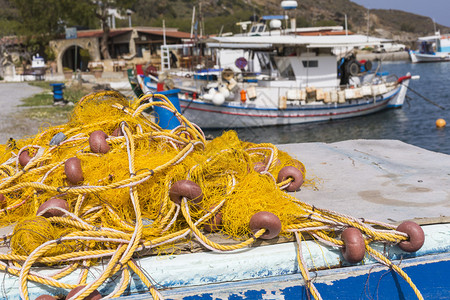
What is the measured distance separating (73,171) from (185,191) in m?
0.89

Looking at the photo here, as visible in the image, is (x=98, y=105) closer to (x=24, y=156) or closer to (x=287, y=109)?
(x=24, y=156)

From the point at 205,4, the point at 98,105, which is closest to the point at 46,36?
the point at 98,105

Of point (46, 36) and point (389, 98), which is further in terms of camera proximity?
point (46, 36)

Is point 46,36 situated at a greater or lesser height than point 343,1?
lesser

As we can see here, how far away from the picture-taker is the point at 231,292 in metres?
2.82

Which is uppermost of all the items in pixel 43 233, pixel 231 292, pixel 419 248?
pixel 43 233

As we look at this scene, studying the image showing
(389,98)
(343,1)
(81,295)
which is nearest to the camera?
(81,295)

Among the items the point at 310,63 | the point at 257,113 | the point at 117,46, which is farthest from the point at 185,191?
the point at 117,46

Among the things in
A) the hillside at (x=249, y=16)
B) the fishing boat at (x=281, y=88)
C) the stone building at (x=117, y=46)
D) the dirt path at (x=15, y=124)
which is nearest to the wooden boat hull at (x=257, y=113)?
the fishing boat at (x=281, y=88)

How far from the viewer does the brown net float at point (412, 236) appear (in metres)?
2.96

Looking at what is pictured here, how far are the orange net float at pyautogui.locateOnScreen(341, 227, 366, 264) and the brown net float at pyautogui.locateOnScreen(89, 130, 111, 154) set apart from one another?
1957 mm

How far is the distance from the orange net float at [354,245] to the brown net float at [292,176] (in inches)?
37.4

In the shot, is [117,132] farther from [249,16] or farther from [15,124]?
[249,16]

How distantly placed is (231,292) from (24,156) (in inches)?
87.3
